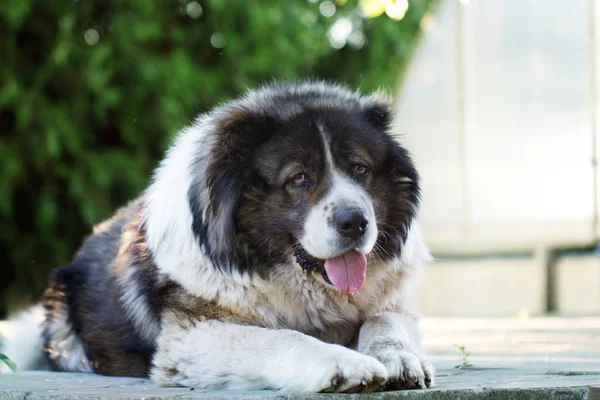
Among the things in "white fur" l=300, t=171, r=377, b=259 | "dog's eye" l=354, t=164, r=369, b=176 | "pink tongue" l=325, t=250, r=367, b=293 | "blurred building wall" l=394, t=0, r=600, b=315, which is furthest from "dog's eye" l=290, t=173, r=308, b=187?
"blurred building wall" l=394, t=0, r=600, b=315

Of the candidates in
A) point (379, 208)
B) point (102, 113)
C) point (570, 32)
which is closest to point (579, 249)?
point (570, 32)

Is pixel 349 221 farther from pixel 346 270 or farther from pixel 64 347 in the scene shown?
pixel 64 347

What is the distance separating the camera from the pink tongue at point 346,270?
153 inches

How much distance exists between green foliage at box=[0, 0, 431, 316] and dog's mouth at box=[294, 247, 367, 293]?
19.4 feet

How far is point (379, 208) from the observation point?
4.15 meters

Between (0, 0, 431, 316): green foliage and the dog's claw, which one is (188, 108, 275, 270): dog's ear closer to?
the dog's claw

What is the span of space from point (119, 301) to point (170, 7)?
687 cm

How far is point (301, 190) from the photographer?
3.95 metres

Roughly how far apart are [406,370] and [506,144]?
7273 millimetres

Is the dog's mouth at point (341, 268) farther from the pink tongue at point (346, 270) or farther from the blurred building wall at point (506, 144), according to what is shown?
the blurred building wall at point (506, 144)

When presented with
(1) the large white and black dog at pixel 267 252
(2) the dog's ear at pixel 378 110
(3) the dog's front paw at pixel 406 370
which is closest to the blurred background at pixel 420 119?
(2) the dog's ear at pixel 378 110

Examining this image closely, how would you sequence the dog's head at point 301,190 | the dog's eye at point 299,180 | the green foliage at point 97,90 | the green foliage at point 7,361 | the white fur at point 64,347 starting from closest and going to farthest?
the dog's head at point 301,190
the dog's eye at point 299,180
the green foliage at point 7,361
the white fur at point 64,347
the green foliage at point 97,90

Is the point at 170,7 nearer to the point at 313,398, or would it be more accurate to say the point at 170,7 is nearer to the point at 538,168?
the point at 538,168

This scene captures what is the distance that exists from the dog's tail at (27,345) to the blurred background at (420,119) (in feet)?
14.7
